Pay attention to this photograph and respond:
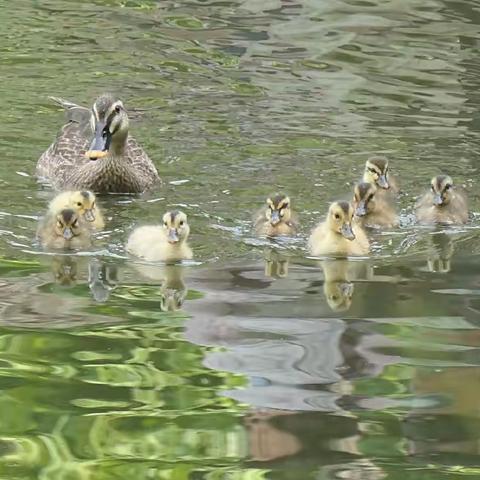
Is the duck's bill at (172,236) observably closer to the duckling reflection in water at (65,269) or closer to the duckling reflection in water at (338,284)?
the duckling reflection in water at (65,269)

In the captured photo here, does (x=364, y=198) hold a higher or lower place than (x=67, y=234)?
higher

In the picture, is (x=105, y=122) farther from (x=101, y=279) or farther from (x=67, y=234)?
(x=101, y=279)

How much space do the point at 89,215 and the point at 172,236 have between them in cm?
80

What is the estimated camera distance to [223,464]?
4.19 metres

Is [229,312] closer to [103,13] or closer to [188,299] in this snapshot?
[188,299]

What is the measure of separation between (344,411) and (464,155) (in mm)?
3893

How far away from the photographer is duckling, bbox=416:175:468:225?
7.02m

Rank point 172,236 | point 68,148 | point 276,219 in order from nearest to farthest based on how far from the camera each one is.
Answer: point 172,236, point 276,219, point 68,148

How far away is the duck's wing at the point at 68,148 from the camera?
7961 mm

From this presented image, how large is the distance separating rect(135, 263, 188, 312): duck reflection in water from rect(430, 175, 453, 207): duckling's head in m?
1.42

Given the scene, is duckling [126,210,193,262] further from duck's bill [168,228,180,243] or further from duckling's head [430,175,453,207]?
duckling's head [430,175,453,207]

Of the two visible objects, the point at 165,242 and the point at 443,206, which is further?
the point at 443,206

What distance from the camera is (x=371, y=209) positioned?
711 centimetres

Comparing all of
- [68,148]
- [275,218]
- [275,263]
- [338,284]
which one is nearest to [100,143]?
[68,148]
